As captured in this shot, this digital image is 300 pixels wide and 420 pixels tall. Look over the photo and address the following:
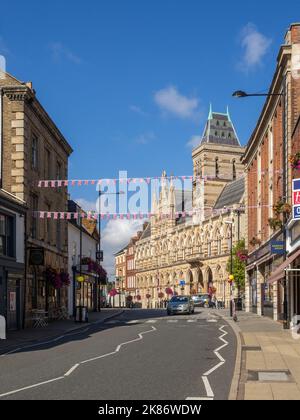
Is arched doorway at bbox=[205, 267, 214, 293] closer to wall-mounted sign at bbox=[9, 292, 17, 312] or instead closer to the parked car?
the parked car

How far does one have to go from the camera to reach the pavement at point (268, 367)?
440 inches

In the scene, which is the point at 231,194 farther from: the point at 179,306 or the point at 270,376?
the point at 270,376

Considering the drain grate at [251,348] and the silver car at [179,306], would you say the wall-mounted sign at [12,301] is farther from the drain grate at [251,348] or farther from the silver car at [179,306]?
the silver car at [179,306]

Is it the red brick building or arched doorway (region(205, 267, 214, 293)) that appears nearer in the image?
the red brick building

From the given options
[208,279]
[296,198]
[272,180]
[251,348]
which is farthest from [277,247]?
[208,279]

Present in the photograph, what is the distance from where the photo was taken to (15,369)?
15.0 m

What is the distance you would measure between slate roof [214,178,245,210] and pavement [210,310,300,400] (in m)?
68.6

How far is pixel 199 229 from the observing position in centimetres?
10100

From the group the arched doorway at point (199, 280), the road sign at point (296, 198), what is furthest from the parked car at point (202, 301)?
the road sign at point (296, 198)

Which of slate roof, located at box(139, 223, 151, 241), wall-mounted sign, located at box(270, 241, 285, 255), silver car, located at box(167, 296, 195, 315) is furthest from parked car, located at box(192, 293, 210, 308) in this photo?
slate roof, located at box(139, 223, 151, 241)

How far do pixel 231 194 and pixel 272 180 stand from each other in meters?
60.7

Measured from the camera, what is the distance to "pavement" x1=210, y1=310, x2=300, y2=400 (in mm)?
11180

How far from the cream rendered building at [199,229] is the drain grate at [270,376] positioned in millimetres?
69271
